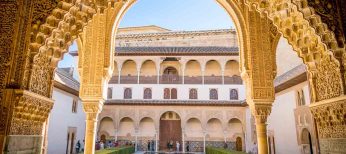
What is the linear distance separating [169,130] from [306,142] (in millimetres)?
13580

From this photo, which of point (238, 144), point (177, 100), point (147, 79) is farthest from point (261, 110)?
point (147, 79)

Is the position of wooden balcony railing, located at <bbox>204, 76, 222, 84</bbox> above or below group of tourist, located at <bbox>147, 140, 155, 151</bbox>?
above

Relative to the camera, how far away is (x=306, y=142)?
13750 millimetres

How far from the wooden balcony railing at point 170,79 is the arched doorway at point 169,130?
277 centimetres

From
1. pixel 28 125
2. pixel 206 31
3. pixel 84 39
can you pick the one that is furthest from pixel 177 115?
pixel 28 125

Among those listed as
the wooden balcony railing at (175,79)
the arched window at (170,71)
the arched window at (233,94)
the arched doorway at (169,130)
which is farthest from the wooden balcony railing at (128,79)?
the arched window at (233,94)

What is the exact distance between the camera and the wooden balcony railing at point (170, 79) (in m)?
26.1

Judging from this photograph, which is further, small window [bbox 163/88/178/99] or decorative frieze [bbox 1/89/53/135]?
small window [bbox 163/88/178/99]

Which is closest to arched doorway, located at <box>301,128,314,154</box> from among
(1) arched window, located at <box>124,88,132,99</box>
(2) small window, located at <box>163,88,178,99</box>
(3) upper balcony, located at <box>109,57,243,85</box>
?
(3) upper balcony, located at <box>109,57,243,85</box>

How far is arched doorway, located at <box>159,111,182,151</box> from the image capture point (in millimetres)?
25062

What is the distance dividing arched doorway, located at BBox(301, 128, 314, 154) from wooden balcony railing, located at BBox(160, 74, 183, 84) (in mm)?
13646

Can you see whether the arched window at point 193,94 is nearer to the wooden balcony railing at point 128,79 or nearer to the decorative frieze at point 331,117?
the wooden balcony railing at point 128,79

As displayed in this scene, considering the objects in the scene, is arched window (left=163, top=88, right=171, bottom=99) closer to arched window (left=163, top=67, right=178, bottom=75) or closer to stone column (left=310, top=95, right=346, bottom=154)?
arched window (left=163, top=67, right=178, bottom=75)

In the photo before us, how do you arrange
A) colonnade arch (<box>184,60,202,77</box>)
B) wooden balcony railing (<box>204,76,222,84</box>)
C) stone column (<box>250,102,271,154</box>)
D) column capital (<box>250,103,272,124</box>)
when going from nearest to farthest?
stone column (<box>250,102,271,154</box>) → column capital (<box>250,103,272,124</box>) → wooden balcony railing (<box>204,76,222,84</box>) → colonnade arch (<box>184,60,202,77</box>)
